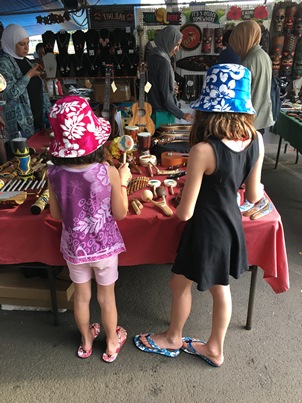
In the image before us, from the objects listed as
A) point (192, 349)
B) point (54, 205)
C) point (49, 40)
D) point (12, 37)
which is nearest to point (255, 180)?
point (54, 205)

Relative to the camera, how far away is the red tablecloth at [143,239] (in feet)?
5.38

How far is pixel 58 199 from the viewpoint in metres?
1.45

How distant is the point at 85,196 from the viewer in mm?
1406

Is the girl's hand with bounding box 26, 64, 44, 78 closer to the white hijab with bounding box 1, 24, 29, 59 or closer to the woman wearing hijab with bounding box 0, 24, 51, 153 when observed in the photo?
the woman wearing hijab with bounding box 0, 24, 51, 153

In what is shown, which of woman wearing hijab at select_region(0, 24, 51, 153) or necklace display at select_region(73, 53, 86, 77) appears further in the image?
necklace display at select_region(73, 53, 86, 77)

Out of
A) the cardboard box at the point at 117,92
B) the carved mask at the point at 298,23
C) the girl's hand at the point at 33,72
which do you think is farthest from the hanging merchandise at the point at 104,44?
the carved mask at the point at 298,23

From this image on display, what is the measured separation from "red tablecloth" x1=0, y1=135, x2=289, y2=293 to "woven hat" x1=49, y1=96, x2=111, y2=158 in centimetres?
48

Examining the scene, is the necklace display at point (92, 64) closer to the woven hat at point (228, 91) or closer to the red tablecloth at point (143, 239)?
the red tablecloth at point (143, 239)

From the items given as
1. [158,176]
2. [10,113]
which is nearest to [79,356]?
[158,176]

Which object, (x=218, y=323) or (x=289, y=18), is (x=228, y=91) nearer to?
(x=218, y=323)

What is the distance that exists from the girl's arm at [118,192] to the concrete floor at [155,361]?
0.88 metres

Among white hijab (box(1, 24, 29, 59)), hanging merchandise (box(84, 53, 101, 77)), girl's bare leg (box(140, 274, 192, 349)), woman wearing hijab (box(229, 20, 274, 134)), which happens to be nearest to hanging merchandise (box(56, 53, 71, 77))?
hanging merchandise (box(84, 53, 101, 77))

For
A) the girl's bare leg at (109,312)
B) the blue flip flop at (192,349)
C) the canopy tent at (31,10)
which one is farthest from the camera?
the canopy tent at (31,10)

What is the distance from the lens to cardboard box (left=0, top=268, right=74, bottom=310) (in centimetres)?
206
